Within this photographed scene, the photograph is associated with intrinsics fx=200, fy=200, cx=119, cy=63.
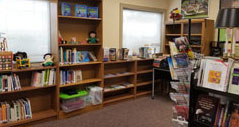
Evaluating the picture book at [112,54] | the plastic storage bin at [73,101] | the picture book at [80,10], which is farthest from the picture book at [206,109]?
the picture book at [80,10]

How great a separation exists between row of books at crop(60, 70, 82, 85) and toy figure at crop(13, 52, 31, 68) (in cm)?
59

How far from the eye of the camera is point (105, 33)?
4328mm

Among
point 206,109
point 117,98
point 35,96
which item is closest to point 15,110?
point 35,96

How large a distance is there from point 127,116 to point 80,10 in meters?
2.10

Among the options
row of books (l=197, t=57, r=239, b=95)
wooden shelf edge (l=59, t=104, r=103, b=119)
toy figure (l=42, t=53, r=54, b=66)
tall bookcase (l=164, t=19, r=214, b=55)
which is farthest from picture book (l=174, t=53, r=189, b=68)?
tall bookcase (l=164, t=19, r=214, b=55)

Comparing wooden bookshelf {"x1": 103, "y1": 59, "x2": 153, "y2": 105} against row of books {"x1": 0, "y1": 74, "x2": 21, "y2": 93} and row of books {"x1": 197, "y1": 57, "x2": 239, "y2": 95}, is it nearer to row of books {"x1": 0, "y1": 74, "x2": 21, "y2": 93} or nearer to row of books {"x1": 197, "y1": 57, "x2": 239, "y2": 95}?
row of books {"x1": 0, "y1": 74, "x2": 21, "y2": 93}

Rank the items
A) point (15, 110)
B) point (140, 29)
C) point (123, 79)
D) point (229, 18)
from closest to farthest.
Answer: point (229, 18) → point (15, 110) → point (123, 79) → point (140, 29)

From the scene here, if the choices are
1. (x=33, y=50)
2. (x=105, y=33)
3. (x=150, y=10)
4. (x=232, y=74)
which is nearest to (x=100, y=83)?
(x=105, y=33)

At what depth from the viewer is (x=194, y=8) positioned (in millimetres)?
4957

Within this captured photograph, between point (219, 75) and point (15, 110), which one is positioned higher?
point (219, 75)

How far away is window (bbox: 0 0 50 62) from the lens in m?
3.20

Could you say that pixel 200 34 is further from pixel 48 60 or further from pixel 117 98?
pixel 48 60

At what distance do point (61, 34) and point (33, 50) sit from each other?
0.56m

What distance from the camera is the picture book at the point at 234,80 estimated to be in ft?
4.98
